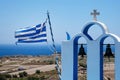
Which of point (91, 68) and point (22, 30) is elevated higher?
point (22, 30)

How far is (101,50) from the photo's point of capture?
47.1 ft

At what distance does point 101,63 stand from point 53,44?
9.93 feet

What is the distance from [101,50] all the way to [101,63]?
1.69 feet

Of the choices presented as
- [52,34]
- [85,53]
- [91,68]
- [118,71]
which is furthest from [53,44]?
[118,71]

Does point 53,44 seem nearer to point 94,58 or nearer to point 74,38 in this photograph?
point 74,38

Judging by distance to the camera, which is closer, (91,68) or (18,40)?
(91,68)

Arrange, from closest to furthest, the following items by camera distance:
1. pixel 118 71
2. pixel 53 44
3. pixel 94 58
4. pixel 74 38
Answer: pixel 118 71
pixel 94 58
pixel 74 38
pixel 53 44

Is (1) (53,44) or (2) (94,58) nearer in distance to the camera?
(2) (94,58)

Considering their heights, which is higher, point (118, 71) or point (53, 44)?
point (53, 44)

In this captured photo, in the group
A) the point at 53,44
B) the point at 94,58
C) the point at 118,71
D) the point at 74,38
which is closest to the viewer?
the point at 118,71

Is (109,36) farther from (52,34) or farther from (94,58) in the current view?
(52,34)

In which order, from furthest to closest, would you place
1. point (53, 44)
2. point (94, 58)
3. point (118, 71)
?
point (53, 44)
point (94, 58)
point (118, 71)

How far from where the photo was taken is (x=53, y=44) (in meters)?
16.5

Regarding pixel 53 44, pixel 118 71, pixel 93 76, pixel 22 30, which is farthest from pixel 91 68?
pixel 22 30
